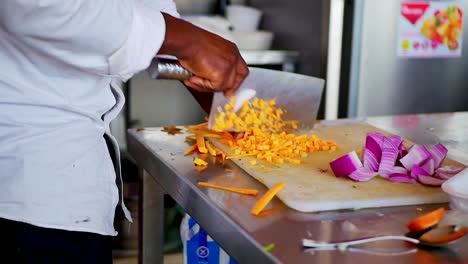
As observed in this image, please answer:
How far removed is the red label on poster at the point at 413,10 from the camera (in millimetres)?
2424


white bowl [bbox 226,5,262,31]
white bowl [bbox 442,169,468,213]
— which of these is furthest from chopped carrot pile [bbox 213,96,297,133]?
white bowl [bbox 226,5,262,31]

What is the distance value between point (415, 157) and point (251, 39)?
158 cm

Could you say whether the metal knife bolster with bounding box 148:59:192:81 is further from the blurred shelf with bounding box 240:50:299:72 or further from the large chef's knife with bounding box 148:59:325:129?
the blurred shelf with bounding box 240:50:299:72

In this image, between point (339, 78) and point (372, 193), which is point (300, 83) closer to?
point (372, 193)

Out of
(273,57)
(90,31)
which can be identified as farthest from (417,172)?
(273,57)

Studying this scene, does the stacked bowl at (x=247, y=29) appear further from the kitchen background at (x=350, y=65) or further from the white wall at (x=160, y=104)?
the white wall at (x=160, y=104)

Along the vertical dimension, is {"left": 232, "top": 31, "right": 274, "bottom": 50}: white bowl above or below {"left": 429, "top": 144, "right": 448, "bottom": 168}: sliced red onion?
above

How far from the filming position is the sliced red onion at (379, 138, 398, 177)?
1062 millimetres

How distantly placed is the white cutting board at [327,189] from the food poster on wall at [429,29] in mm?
1350

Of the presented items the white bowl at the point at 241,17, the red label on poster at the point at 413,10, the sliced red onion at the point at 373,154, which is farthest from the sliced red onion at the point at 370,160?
the white bowl at the point at 241,17

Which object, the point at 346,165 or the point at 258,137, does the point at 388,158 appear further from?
the point at 258,137

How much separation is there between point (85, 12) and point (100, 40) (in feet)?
0.15

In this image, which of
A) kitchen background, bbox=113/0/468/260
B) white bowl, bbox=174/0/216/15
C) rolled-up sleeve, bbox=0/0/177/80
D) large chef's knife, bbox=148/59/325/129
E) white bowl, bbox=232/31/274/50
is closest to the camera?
rolled-up sleeve, bbox=0/0/177/80

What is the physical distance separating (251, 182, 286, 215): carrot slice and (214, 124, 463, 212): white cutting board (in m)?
0.01
